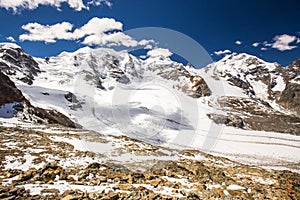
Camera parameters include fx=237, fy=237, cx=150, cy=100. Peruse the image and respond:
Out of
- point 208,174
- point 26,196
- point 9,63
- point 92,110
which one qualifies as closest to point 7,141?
point 26,196

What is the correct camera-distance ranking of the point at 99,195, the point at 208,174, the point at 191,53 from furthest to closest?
the point at 208,174, the point at 191,53, the point at 99,195

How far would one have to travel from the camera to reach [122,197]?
1022 centimetres

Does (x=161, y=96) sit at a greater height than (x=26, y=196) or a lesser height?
greater

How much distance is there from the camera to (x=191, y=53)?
12.4m

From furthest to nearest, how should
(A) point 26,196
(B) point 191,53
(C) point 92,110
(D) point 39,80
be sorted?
(D) point 39,80, (C) point 92,110, (B) point 191,53, (A) point 26,196

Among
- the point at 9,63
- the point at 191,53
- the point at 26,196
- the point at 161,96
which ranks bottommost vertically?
the point at 26,196

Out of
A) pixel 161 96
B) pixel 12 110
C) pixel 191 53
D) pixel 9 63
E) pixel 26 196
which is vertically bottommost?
pixel 26 196

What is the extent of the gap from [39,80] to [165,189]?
684 feet

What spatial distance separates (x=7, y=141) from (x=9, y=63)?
192 meters

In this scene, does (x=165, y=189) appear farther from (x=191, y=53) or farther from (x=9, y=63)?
(x=9, y=63)

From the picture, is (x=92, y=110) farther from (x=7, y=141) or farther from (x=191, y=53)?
(x=191, y=53)

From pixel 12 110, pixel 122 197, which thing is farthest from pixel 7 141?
pixel 12 110

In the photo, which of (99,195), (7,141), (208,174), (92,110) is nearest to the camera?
(99,195)

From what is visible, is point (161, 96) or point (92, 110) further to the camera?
point (161, 96)
